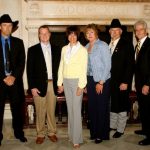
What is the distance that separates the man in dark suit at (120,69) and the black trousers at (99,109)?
0.24m

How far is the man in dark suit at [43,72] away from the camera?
11.6 ft

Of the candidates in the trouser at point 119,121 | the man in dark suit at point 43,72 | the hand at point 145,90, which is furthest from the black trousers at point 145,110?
the man in dark suit at point 43,72

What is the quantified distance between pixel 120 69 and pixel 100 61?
41 cm

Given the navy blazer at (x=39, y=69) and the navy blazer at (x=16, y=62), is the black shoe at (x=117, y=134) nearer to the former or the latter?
the navy blazer at (x=39, y=69)

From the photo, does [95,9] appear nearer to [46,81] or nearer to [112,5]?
[112,5]

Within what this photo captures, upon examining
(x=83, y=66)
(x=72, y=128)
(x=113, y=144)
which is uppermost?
(x=83, y=66)

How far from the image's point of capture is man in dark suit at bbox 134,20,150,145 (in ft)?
11.6

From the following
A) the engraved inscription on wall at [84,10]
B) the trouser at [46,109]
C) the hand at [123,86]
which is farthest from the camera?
the engraved inscription on wall at [84,10]

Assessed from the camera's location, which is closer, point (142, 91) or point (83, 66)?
point (83, 66)

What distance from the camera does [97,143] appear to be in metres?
3.68

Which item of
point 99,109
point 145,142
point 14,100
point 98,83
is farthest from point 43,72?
point 145,142

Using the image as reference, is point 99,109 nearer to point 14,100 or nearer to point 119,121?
point 119,121

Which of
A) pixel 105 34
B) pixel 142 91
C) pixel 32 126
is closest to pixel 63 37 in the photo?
pixel 105 34

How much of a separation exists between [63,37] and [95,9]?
0.74 m
